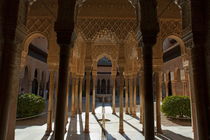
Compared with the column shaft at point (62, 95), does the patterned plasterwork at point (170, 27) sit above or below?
above

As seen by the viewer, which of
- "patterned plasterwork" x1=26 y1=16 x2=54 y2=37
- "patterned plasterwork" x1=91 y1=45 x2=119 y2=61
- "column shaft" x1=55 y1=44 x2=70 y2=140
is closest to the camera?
"column shaft" x1=55 y1=44 x2=70 y2=140

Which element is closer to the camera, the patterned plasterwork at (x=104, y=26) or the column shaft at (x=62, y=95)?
the column shaft at (x=62, y=95)

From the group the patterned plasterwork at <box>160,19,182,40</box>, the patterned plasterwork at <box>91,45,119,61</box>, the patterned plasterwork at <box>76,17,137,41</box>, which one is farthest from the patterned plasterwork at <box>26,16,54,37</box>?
the patterned plasterwork at <box>160,19,182,40</box>

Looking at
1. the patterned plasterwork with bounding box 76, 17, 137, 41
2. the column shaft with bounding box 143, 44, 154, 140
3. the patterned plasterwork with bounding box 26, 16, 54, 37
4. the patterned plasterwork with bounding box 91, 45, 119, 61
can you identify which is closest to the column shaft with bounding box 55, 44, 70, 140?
the column shaft with bounding box 143, 44, 154, 140

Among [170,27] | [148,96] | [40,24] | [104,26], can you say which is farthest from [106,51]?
[148,96]

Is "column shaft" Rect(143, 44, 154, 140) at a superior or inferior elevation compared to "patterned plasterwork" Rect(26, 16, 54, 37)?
inferior

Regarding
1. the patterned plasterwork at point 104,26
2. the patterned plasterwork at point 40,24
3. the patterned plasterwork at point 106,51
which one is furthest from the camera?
the patterned plasterwork at point 106,51

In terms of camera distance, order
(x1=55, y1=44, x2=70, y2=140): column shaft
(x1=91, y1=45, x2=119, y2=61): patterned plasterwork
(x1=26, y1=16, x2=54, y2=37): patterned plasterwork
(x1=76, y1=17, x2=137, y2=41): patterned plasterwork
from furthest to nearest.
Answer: (x1=91, y1=45, x2=119, y2=61): patterned plasterwork
(x1=76, y1=17, x2=137, y2=41): patterned plasterwork
(x1=26, y1=16, x2=54, y2=37): patterned plasterwork
(x1=55, y1=44, x2=70, y2=140): column shaft

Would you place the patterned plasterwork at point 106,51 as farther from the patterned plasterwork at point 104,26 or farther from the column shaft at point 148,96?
the column shaft at point 148,96

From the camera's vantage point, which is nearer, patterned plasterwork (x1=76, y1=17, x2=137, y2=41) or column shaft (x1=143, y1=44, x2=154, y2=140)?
column shaft (x1=143, y1=44, x2=154, y2=140)

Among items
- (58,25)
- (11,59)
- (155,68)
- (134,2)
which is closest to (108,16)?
(134,2)

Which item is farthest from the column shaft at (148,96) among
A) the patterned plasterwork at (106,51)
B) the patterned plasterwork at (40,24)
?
the patterned plasterwork at (106,51)

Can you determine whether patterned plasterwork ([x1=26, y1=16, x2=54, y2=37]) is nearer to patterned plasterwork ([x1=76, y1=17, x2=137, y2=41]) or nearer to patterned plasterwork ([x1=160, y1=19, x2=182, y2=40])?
patterned plasterwork ([x1=76, y1=17, x2=137, y2=41])

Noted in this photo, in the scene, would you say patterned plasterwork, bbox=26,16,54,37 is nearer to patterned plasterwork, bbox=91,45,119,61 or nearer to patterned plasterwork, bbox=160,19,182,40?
patterned plasterwork, bbox=91,45,119,61
